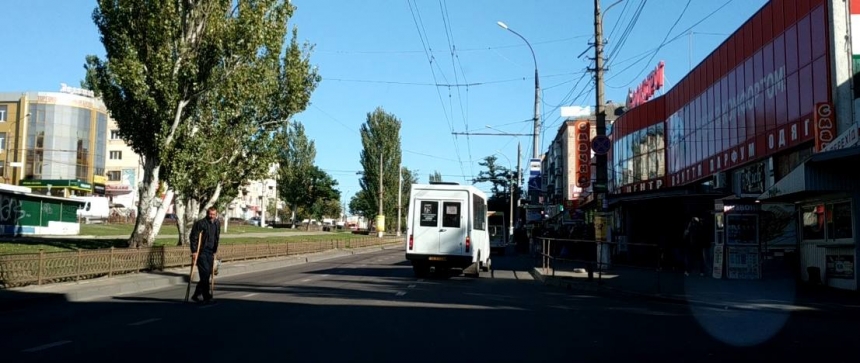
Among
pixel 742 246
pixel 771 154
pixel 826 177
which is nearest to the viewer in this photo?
pixel 826 177

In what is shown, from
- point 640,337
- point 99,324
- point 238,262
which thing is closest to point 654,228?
point 238,262

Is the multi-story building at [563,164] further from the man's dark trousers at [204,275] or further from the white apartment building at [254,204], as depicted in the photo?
the white apartment building at [254,204]

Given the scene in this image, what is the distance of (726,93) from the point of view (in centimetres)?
2919

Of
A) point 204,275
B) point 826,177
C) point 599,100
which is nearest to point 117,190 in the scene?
point 599,100

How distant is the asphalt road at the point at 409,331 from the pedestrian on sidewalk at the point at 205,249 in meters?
0.49

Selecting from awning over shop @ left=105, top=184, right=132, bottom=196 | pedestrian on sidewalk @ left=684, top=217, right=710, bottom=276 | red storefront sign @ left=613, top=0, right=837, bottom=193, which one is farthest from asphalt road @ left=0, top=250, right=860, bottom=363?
awning over shop @ left=105, top=184, right=132, bottom=196

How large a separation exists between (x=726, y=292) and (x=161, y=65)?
19.0m

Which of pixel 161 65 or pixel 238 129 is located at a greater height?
pixel 161 65

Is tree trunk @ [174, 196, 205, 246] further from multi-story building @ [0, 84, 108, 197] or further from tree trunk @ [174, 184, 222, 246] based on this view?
multi-story building @ [0, 84, 108, 197]

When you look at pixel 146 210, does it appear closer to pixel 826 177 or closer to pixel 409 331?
pixel 409 331

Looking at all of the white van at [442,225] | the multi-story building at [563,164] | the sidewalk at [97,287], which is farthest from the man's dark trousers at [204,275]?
the multi-story building at [563,164]

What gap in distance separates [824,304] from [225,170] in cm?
2133

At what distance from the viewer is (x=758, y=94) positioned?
25.9 m

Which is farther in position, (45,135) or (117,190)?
(117,190)
